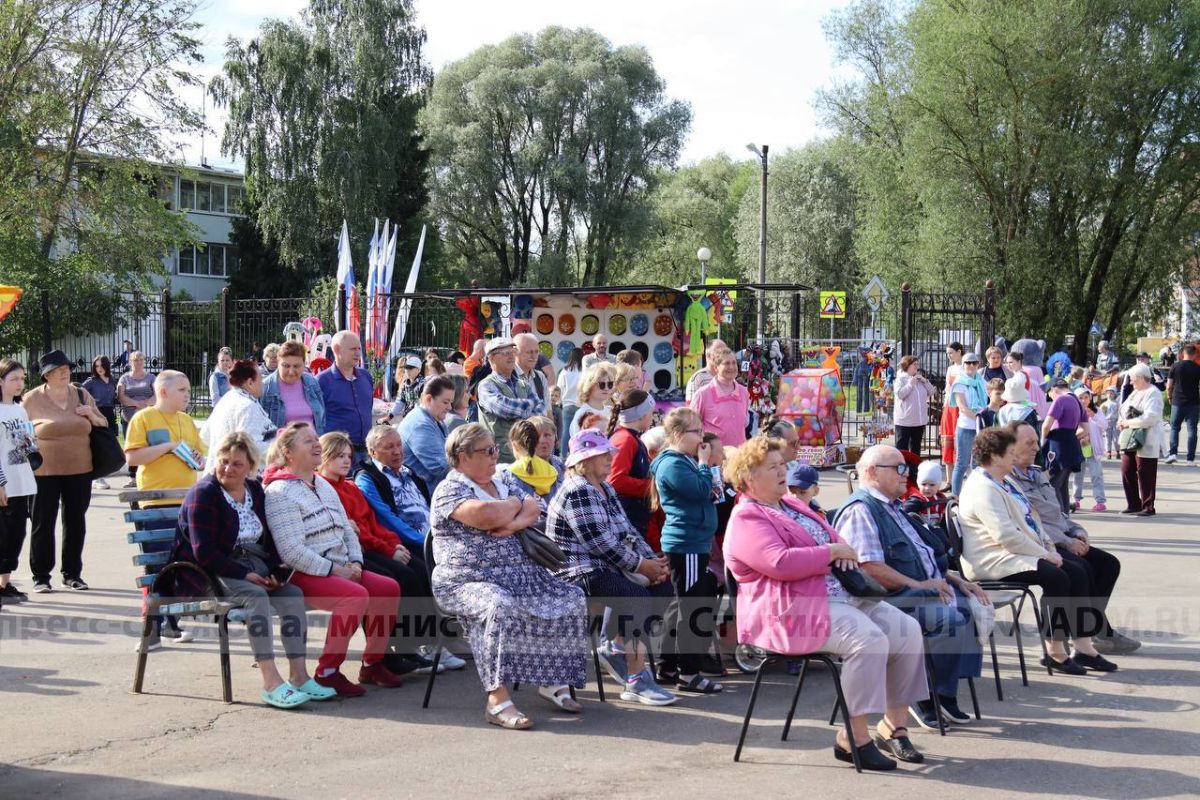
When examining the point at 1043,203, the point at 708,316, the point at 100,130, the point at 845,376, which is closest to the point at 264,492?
the point at 708,316

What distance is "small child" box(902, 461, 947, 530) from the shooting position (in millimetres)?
7289

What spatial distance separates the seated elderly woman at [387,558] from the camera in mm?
6652

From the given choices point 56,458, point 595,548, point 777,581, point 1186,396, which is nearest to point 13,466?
point 56,458

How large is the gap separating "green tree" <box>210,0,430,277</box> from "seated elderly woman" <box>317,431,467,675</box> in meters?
34.2

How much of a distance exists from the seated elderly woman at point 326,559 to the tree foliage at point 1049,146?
25.6 meters

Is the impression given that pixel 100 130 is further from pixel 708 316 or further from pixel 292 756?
pixel 292 756

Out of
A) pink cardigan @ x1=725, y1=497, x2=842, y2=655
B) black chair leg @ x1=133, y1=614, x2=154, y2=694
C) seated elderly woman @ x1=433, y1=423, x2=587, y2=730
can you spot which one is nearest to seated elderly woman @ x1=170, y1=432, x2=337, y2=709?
black chair leg @ x1=133, y1=614, x2=154, y2=694

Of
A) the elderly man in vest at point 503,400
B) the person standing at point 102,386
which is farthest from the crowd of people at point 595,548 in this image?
the person standing at point 102,386

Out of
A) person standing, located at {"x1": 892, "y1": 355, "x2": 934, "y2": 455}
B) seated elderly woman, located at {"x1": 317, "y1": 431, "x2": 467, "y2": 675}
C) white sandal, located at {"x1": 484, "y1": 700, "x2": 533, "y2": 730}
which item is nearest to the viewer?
white sandal, located at {"x1": 484, "y1": 700, "x2": 533, "y2": 730}

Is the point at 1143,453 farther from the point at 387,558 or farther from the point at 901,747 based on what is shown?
the point at 387,558

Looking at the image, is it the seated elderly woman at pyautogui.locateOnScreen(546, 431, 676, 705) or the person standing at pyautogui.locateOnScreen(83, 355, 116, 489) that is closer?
the seated elderly woman at pyautogui.locateOnScreen(546, 431, 676, 705)

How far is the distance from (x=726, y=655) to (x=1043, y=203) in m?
26.3

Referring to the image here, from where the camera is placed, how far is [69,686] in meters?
6.25

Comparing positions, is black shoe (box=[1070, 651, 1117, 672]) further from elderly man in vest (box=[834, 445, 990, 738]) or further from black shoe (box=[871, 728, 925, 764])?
black shoe (box=[871, 728, 925, 764])
